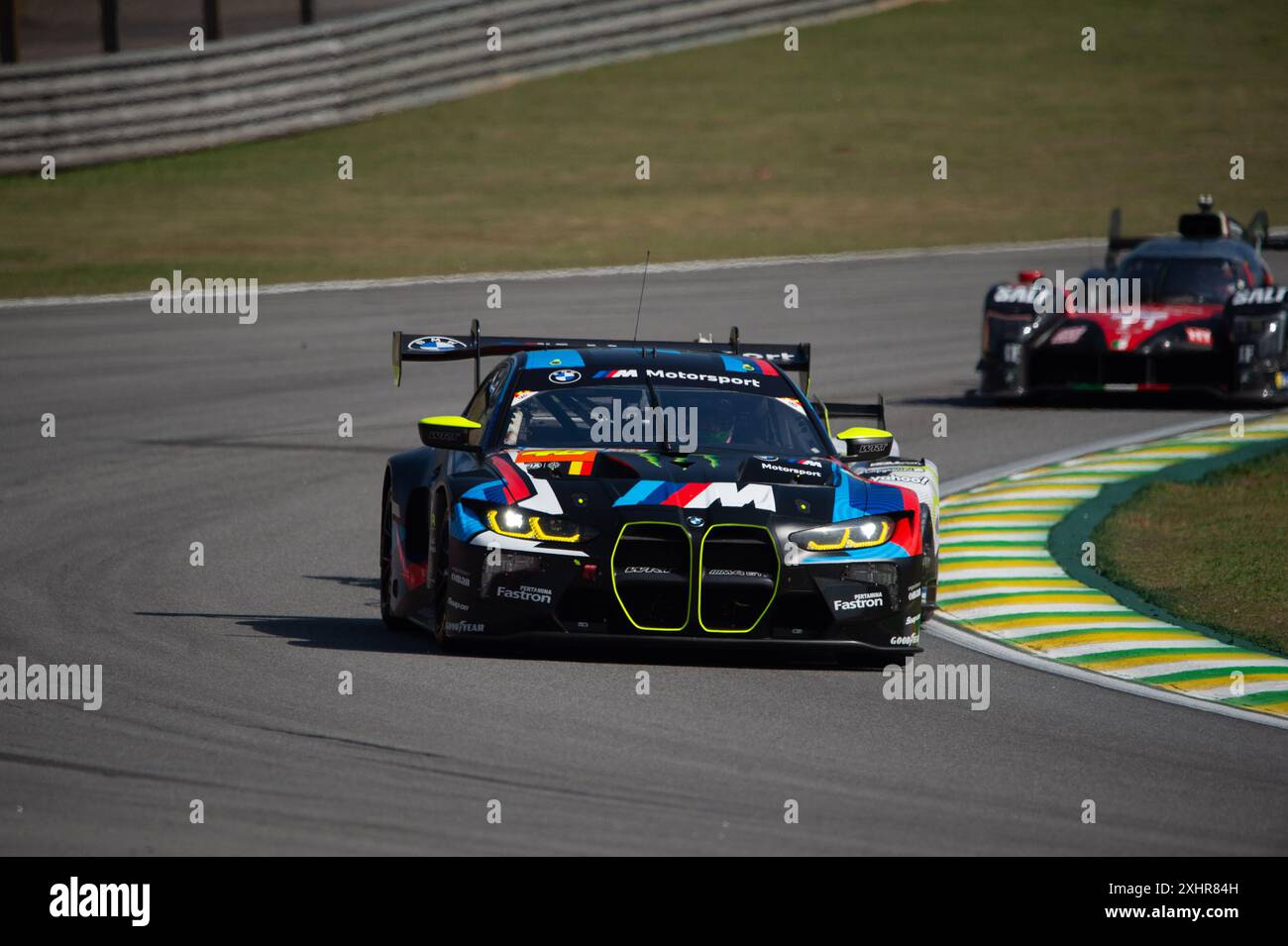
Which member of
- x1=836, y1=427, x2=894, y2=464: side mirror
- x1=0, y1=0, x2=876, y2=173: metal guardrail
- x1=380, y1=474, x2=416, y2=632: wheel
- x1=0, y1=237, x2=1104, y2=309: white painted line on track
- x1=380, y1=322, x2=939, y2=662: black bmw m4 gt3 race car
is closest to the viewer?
x1=380, y1=322, x2=939, y2=662: black bmw m4 gt3 race car

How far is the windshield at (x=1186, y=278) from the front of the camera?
757 inches

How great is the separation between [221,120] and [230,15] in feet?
5.23

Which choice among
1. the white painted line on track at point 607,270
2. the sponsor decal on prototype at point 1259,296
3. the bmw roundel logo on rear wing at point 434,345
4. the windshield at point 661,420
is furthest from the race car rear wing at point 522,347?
the white painted line on track at point 607,270

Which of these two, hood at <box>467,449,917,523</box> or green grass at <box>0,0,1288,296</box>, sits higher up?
green grass at <box>0,0,1288,296</box>

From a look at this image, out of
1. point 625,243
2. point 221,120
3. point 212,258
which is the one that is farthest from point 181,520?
point 221,120

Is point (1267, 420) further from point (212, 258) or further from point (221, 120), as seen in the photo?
point (221, 120)

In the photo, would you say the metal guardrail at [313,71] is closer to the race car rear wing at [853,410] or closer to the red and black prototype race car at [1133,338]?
the red and black prototype race car at [1133,338]

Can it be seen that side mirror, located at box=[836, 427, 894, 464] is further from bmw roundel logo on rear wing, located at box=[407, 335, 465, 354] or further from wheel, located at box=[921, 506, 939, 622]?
bmw roundel logo on rear wing, located at box=[407, 335, 465, 354]

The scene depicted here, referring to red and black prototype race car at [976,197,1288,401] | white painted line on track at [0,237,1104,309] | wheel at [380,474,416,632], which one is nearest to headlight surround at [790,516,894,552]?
wheel at [380,474,416,632]

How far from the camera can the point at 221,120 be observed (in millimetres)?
31812

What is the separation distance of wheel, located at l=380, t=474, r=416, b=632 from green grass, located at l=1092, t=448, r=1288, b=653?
156 inches

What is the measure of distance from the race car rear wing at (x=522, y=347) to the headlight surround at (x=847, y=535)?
177 cm

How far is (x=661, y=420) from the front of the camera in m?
9.66

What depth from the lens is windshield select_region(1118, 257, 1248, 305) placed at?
1923cm
